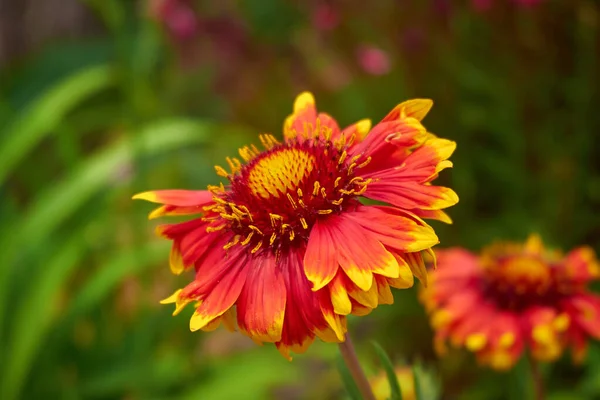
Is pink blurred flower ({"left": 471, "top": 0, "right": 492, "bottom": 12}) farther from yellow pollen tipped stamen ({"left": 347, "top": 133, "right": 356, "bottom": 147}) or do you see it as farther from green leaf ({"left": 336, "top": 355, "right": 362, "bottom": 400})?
green leaf ({"left": 336, "top": 355, "right": 362, "bottom": 400})

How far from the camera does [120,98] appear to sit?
2.56 m

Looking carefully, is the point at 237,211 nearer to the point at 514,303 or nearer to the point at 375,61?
the point at 514,303

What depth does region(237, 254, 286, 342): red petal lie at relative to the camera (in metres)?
0.45

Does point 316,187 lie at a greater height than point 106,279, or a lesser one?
lesser

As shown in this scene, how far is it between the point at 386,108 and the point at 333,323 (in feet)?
4.28

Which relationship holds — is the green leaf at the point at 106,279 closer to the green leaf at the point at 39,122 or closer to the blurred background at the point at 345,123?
the blurred background at the point at 345,123

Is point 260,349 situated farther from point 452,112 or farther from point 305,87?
point 305,87

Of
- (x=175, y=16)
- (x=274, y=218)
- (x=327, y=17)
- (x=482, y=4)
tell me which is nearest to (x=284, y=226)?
(x=274, y=218)

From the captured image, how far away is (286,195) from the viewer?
523 millimetres

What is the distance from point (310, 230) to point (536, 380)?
0.36 metres

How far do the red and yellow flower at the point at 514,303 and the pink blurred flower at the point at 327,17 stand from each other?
1055mm

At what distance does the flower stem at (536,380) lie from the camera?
0.68 m

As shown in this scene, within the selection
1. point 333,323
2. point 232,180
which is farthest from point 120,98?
point 333,323

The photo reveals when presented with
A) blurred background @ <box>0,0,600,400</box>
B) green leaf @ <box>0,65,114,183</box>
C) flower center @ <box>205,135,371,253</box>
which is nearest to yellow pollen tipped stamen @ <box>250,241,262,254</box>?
flower center @ <box>205,135,371,253</box>
